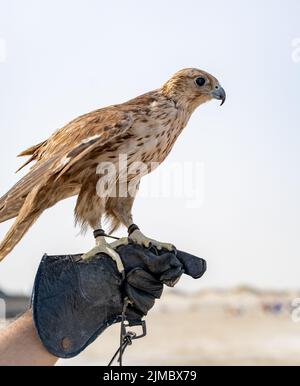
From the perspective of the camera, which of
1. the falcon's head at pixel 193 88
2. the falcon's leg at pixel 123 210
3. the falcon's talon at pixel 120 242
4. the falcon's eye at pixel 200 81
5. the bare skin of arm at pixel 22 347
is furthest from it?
the falcon's eye at pixel 200 81

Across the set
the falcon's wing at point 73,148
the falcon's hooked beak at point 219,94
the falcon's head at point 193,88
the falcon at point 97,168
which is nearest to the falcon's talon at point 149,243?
the falcon at point 97,168

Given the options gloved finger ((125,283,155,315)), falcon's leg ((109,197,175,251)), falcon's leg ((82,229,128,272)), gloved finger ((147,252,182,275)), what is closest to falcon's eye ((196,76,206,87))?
falcon's leg ((109,197,175,251))

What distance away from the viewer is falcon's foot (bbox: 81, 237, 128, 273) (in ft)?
13.6

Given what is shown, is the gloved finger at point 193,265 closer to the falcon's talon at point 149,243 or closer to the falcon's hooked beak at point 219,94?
the falcon's talon at point 149,243

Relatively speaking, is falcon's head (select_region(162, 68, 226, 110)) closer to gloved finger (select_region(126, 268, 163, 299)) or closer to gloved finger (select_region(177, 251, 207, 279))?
gloved finger (select_region(177, 251, 207, 279))

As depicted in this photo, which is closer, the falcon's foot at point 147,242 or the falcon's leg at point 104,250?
the falcon's leg at point 104,250

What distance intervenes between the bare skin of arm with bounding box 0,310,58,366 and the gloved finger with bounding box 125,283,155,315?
0.50 m

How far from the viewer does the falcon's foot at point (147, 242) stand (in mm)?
4348

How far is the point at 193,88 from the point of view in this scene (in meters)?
5.23

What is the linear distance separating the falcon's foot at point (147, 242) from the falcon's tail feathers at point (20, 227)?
0.53 metres

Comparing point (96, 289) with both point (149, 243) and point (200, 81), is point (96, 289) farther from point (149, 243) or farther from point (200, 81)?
point (200, 81)
